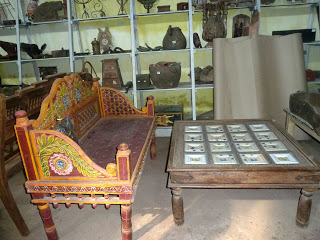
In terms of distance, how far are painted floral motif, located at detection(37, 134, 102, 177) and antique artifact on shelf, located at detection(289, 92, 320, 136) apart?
2.16 meters

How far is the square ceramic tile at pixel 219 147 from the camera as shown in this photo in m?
2.12

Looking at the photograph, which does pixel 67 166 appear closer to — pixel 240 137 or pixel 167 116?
pixel 240 137

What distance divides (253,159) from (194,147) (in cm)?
50

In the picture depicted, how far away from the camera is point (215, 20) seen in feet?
12.4

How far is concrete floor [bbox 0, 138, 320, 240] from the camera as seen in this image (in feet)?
6.58

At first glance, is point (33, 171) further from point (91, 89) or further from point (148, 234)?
point (91, 89)

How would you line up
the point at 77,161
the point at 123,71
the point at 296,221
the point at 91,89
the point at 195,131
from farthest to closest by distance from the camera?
the point at 123,71 < the point at 91,89 < the point at 195,131 < the point at 296,221 < the point at 77,161

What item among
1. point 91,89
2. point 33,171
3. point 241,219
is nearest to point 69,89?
point 91,89

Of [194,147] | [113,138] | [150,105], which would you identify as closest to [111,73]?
[150,105]

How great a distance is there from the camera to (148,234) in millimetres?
2041

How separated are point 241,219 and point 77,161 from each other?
4.78 feet

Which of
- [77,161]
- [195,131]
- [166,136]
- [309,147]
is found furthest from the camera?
[166,136]

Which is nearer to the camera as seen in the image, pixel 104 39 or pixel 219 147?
pixel 219 147

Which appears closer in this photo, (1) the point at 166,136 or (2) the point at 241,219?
(2) the point at 241,219
